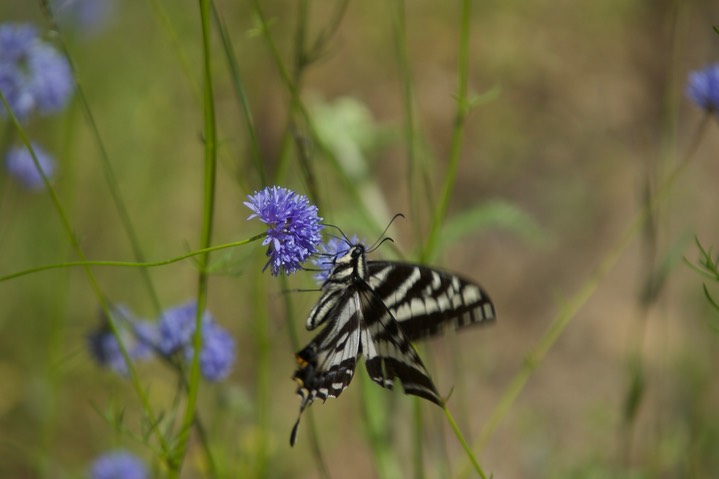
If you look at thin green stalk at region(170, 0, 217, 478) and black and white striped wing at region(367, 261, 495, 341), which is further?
black and white striped wing at region(367, 261, 495, 341)

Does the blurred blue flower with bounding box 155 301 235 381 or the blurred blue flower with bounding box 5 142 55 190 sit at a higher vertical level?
the blurred blue flower with bounding box 5 142 55 190

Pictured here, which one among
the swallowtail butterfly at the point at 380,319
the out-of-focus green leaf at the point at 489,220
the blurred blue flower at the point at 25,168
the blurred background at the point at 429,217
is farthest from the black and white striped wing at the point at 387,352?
the blurred blue flower at the point at 25,168

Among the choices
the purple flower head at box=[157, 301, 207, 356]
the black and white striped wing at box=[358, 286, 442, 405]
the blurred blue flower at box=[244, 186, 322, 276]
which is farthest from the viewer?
the purple flower head at box=[157, 301, 207, 356]

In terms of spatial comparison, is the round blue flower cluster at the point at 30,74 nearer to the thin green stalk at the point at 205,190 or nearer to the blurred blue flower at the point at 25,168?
the blurred blue flower at the point at 25,168

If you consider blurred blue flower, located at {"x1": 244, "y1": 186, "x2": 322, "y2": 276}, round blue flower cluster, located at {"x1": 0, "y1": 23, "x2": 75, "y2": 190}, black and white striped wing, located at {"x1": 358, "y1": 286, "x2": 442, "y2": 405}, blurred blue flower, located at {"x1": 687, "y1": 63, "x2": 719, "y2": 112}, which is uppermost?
round blue flower cluster, located at {"x1": 0, "y1": 23, "x2": 75, "y2": 190}

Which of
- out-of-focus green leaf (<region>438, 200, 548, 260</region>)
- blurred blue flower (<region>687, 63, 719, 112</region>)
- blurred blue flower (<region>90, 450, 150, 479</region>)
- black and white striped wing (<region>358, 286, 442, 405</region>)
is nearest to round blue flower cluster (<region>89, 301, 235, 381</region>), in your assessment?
blurred blue flower (<region>90, 450, 150, 479</region>)

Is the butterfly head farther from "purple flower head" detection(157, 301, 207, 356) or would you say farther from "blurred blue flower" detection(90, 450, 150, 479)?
"blurred blue flower" detection(90, 450, 150, 479)

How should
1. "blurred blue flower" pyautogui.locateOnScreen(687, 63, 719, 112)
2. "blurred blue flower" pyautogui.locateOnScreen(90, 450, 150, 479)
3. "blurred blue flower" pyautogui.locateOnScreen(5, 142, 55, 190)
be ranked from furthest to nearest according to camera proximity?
"blurred blue flower" pyautogui.locateOnScreen(5, 142, 55, 190) → "blurred blue flower" pyautogui.locateOnScreen(90, 450, 150, 479) → "blurred blue flower" pyautogui.locateOnScreen(687, 63, 719, 112)
